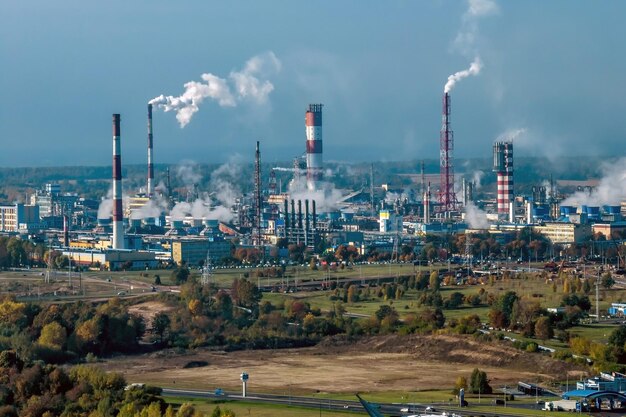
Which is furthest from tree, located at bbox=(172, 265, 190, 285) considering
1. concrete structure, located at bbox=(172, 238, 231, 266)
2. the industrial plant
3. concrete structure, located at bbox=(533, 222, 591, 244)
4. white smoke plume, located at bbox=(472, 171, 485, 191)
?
white smoke plume, located at bbox=(472, 171, 485, 191)

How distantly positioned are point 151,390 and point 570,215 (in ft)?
177

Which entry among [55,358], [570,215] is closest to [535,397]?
[55,358]

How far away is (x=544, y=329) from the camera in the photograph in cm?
3653

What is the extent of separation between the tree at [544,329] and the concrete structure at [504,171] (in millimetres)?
42646

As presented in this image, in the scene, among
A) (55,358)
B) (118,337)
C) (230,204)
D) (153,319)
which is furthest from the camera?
(230,204)

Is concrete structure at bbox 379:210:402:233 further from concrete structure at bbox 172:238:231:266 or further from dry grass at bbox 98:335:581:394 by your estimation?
dry grass at bbox 98:335:581:394

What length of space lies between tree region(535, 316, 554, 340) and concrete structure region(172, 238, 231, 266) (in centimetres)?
2863

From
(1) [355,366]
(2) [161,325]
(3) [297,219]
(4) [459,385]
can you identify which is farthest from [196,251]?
(4) [459,385]

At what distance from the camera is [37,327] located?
37719 mm

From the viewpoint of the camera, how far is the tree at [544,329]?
36491mm

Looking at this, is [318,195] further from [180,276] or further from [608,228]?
[180,276]

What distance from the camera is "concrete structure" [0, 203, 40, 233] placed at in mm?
82562

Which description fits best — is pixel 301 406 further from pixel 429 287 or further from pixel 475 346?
pixel 429 287

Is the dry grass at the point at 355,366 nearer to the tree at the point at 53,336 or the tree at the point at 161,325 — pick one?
the tree at the point at 53,336
